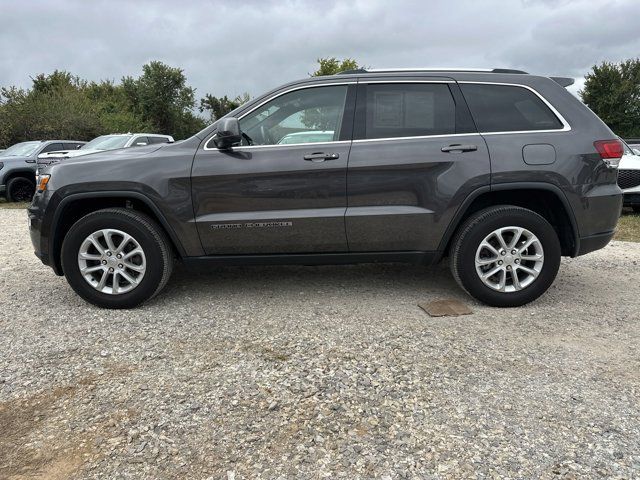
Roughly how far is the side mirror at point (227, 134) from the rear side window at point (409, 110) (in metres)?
0.98

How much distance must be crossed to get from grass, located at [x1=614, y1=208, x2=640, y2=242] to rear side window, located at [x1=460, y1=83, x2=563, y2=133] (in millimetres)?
3951

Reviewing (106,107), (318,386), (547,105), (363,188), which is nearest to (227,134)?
(363,188)

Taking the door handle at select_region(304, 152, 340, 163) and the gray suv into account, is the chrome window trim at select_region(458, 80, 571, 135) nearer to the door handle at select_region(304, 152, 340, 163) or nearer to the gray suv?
the gray suv

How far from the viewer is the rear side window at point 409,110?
12.5 feet

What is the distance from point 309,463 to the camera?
210cm

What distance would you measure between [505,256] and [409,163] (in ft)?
3.40

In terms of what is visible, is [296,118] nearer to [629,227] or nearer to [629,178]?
[629,227]

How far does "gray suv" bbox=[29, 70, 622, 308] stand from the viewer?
371 centimetres

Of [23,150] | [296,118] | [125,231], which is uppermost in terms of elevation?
[23,150]

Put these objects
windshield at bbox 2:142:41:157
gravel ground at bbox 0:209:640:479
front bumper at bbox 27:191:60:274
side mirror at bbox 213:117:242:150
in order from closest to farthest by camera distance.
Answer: gravel ground at bbox 0:209:640:479, side mirror at bbox 213:117:242:150, front bumper at bbox 27:191:60:274, windshield at bbox 2:142:41:157

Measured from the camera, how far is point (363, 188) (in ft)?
12.2

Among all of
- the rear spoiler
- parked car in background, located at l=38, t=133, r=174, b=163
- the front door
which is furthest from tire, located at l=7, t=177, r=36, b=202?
the rear spoiler

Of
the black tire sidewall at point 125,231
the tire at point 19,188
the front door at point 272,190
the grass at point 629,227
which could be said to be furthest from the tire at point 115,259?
the tire at point 19,188

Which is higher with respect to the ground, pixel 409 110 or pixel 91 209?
pixel 409 110
